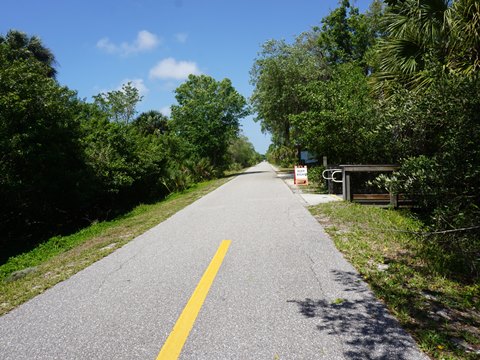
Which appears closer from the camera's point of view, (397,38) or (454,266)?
(454,266)

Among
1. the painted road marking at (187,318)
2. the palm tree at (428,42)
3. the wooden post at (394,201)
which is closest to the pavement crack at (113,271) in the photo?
the painted road marking at (187,318)

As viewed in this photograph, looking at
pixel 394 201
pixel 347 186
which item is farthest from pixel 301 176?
pixel 394 201

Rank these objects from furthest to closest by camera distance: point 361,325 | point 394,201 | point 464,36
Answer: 1. point 394,201
2. point 464,36
3. point 361,325

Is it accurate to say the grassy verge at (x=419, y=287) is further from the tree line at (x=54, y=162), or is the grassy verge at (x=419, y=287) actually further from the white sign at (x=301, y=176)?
the white sign at (x=301, y=176)

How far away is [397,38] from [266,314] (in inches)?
339

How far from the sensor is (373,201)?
10289 millimetres

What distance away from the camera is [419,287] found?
4.05 metres

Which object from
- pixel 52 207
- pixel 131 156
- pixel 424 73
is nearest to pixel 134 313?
pixel 424 73

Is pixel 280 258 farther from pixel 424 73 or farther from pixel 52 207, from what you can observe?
pixel 52 207

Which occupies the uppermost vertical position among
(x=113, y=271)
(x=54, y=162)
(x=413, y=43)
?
(x=413, y=43)

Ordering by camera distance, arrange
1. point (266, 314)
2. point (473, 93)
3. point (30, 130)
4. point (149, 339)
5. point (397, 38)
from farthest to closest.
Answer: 1. point (30, 130)
2. point (397, 38)
3. point (473, 93)
4. point (266, 314)
5. point (149, 339)

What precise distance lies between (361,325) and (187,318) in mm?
1776

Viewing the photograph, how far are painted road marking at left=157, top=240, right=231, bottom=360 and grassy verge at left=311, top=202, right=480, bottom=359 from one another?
6.93ft

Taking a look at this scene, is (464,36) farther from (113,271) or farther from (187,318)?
(113,271)
